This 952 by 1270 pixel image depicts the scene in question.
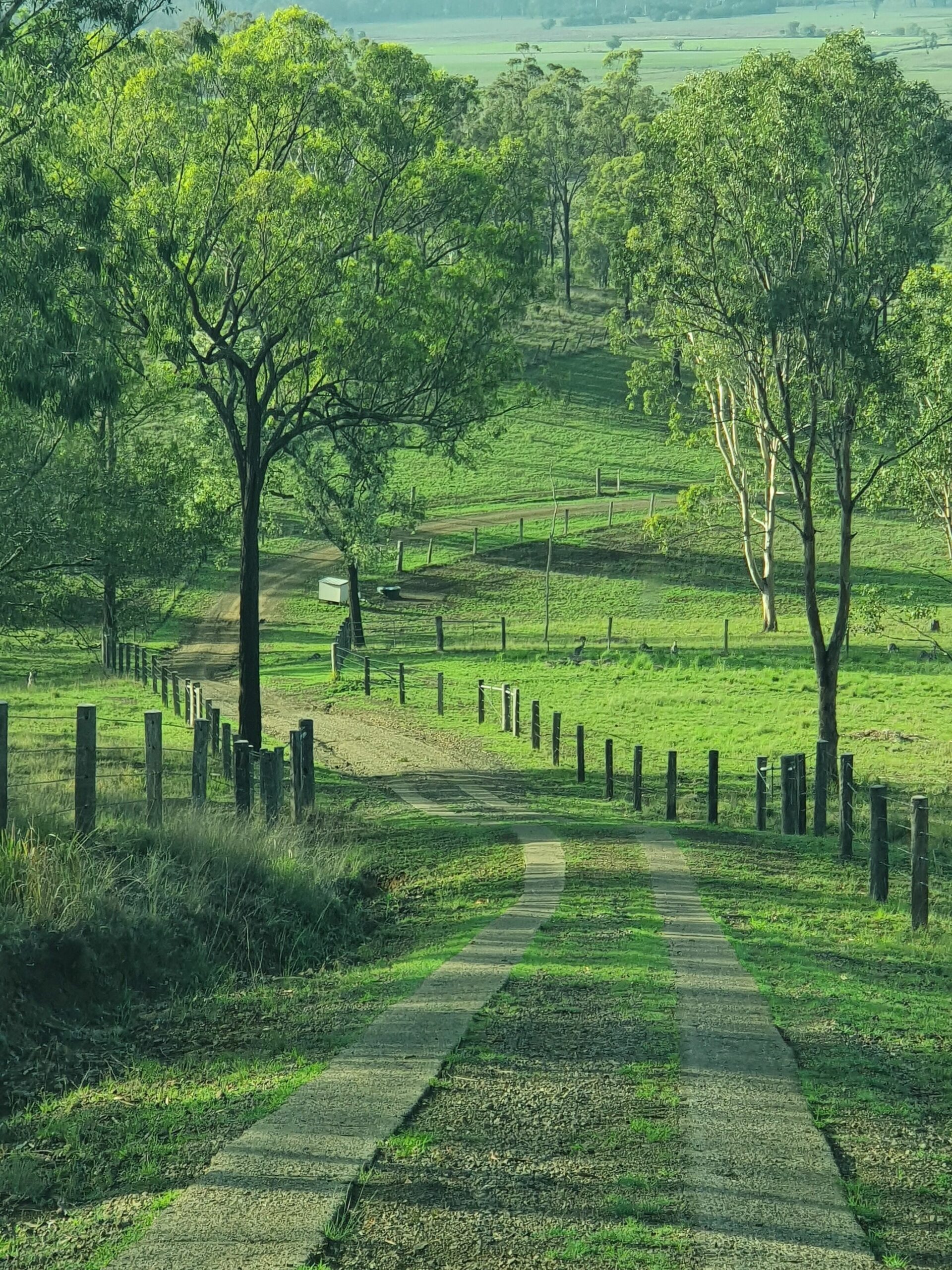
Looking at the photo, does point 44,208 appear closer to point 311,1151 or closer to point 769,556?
point 311,1151

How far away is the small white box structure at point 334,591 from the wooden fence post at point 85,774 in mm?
42551

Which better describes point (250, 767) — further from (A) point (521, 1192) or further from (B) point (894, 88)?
(B) point (894, 88)

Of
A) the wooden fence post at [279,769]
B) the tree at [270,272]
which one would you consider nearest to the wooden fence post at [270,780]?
the wooden fence post at [279,769]

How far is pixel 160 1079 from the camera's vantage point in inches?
295

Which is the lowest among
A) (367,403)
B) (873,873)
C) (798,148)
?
(873,873)

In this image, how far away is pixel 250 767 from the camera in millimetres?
15531

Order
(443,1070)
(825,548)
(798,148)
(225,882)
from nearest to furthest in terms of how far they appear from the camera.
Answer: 1. (443,1070)
2. (225,882)
3. (798,148)
4. (825,548)

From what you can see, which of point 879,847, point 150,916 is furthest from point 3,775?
point 879,847

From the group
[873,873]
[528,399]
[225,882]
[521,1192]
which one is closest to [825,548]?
[528,399]

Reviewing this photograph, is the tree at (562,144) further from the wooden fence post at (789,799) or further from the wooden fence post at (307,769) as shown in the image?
the wooden fence post at (307,769)

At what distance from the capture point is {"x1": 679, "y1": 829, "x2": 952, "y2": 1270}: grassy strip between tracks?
233 inches

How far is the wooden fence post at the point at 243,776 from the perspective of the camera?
15.3 meters

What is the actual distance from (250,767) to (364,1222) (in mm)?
10284

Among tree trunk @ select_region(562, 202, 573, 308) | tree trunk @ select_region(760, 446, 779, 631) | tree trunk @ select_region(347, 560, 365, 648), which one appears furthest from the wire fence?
tree trunk @ select_region(562, 202, 573, 308)
